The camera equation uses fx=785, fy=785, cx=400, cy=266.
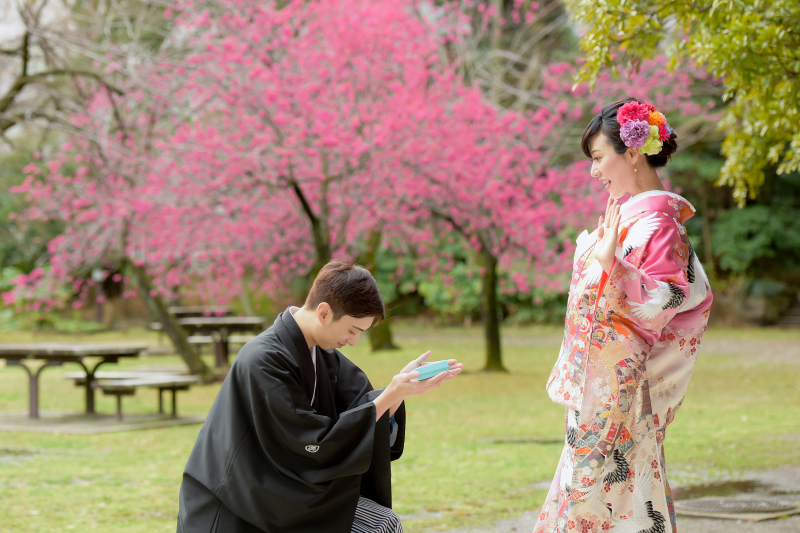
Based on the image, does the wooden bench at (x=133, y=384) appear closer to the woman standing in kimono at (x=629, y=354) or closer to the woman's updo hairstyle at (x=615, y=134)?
the woman standing in kimono at (x=629, y=354)

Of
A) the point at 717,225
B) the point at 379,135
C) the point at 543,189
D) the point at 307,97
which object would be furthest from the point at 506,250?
the point at 717,225

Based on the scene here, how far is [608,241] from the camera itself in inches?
92.0

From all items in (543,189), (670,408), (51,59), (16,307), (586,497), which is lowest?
(16,307)

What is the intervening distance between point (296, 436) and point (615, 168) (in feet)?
4.33

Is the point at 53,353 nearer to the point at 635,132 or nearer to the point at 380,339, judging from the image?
the point at 635,132

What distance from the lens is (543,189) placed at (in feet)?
36.9

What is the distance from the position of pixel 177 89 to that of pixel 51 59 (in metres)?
1.41

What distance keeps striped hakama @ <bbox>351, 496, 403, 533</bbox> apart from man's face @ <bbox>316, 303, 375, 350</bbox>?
1.72 feet

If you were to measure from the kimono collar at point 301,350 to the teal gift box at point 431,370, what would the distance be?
13.1 inches

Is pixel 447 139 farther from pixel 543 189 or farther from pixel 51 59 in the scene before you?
pixel 51 59

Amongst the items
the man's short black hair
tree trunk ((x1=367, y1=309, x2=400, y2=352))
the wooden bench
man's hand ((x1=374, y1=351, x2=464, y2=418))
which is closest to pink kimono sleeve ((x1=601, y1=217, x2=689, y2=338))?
man's hand ((x1=374, y1=351, x2=464, y2=418))

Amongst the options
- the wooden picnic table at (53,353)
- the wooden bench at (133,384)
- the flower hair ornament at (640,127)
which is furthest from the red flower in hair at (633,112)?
the wooden picnic table at (53,353)

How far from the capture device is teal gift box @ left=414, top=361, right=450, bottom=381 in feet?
7.86

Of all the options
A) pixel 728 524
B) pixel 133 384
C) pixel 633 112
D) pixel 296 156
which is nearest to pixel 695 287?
pixel 633 112
